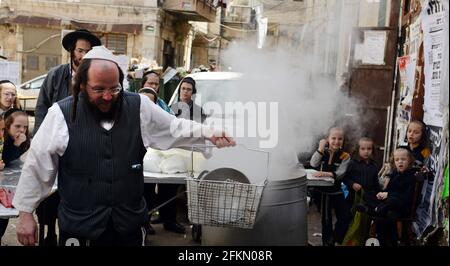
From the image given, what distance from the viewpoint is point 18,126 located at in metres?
4.80

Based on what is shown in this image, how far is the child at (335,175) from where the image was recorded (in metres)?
4.99

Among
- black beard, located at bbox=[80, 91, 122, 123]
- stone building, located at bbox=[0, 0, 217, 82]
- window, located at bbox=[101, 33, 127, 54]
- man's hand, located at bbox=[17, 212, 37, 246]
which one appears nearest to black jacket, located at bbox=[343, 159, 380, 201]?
black beard, located at bbox=[80, 91, 122, 123]

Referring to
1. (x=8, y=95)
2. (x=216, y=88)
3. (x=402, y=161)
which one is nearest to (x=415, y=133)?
(x=402, y=161)

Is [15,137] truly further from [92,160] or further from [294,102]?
[294,102]

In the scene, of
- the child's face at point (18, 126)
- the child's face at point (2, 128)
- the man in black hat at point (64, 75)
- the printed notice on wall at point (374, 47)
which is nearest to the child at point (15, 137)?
the child's face at point (18, 126)

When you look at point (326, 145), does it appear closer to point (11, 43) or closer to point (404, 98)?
point (404, 98)

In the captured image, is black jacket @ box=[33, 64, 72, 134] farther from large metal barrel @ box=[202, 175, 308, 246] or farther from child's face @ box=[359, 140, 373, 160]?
child's face @ box=[359, 140, 373, 160]

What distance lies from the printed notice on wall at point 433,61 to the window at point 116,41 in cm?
1859

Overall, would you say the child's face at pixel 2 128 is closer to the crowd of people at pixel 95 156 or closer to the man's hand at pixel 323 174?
the crowd of people at pixel 95 156

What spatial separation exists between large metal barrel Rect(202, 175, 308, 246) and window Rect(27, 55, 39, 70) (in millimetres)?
19053

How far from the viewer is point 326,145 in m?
5.27

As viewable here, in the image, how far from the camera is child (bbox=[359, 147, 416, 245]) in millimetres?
4180

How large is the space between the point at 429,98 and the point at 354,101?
311cm

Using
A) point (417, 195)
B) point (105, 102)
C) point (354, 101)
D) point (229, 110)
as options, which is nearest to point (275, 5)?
point (354, 101)
